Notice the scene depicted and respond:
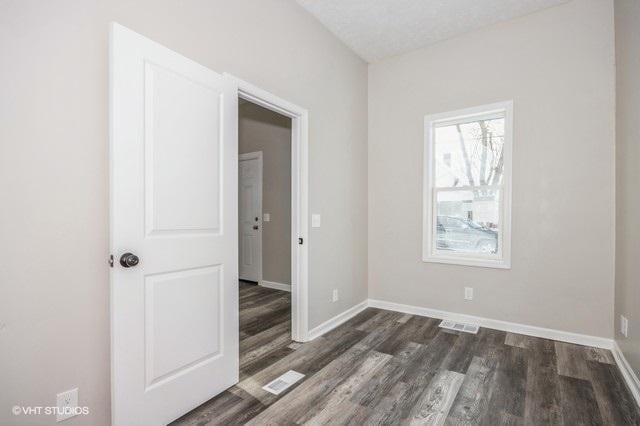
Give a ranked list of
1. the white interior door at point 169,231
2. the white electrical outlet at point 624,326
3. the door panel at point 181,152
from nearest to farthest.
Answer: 1. the white interior door at point 169,231
2. the door panel at point 181,152
3. the white electrical outlet at point 624,326

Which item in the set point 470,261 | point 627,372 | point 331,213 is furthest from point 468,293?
point 331,213

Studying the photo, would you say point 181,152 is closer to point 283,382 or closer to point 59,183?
point 59,183

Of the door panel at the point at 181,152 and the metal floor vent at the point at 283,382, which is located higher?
the door panel at the point at 181,152

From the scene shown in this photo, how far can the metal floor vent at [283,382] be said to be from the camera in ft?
7.01

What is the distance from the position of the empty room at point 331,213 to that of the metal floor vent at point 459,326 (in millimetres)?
30

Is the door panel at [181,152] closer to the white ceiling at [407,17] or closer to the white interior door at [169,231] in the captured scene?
the white interior door at [169,231]

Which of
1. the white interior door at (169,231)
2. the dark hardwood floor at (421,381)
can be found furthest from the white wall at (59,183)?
the dark hardwood floor at (421,381)

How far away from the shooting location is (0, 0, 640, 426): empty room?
58.0 inches

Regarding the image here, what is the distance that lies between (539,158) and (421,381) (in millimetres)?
2344

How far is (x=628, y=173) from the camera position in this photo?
2.34 metres

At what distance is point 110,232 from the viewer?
1543 millimetres

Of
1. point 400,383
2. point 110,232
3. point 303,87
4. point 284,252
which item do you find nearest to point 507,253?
point 400,383

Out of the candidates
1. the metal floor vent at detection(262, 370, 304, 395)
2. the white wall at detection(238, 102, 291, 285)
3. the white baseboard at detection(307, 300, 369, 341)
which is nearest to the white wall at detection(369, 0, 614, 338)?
the white baseboard at detection(307, 300, 369, 341)

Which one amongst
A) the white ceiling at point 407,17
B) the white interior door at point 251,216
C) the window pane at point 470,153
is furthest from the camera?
the white interior door at point 251,216
